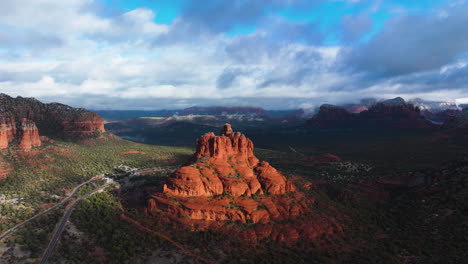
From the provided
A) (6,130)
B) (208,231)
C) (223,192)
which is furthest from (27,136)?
(208,231)

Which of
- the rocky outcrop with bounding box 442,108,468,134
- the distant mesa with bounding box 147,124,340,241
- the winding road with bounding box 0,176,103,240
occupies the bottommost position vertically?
the winding road with bounding box 0,176,103,240

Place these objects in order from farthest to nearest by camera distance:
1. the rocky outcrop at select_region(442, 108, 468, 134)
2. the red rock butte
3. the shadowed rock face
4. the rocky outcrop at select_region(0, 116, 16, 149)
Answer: the rocky outcrop at select_region(442, 108, 468, 134) < the shadowed rock face < the rocky outcrop at select_region(0, 116, 16, 149) < the red rock butte

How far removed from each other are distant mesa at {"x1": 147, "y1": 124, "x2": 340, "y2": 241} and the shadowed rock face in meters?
63.6

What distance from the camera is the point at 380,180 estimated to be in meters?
87.4

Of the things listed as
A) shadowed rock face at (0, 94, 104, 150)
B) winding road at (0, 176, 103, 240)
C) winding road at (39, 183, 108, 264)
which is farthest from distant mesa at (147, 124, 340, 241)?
shadowed rock face at (0, 94, 104, 150)

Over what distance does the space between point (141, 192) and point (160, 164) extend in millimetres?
36383

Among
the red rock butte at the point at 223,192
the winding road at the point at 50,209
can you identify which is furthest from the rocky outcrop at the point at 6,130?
the red rock butte at the point at 223,192

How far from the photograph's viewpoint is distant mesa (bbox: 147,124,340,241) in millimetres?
55031

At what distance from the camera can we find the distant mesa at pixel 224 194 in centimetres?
5503

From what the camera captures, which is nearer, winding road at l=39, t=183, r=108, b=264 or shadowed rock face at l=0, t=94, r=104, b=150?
winding road at l=39, t=183, r=108, b=264

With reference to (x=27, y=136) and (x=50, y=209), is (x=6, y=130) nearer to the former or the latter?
(x=27, y=136)

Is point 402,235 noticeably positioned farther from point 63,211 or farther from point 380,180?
point 63,211

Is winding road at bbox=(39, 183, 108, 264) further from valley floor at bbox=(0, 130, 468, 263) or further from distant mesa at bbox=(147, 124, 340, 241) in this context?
distant mesa at bbox=(147, 124, 340, 241)

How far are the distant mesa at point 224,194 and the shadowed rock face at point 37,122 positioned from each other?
6358 centimetres
